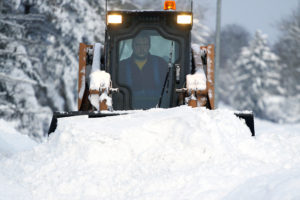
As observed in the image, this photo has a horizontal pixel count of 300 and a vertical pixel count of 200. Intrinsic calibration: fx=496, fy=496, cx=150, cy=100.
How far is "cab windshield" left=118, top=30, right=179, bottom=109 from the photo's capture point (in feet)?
22.9

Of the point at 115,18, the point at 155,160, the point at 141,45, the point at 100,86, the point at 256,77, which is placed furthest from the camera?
the point at 256,77

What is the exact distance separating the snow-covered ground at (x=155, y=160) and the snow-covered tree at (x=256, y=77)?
120 feet

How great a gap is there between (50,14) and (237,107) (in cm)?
3044

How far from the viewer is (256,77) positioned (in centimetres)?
4206

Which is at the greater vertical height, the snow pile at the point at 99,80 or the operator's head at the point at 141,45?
the operator's head at the point at 141,45

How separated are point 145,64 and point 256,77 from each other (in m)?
36.2

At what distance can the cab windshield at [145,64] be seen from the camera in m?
6.98

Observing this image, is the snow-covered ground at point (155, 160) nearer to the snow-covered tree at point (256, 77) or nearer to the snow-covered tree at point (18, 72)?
the snow-covered tree at point (18, 72)

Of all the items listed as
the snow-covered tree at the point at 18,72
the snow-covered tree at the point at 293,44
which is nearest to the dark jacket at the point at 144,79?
the snow-covered tree at the point at 18,72

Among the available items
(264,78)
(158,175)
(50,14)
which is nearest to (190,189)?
(158,175)

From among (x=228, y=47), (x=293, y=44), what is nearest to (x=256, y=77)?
(x=293, y=44)

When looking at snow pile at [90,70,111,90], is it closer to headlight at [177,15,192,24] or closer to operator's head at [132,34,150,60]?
operator's head at [132,34,150,60]

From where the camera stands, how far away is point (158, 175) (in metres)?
4.61

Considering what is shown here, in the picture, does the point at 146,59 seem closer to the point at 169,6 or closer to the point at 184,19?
the point at 184,19
